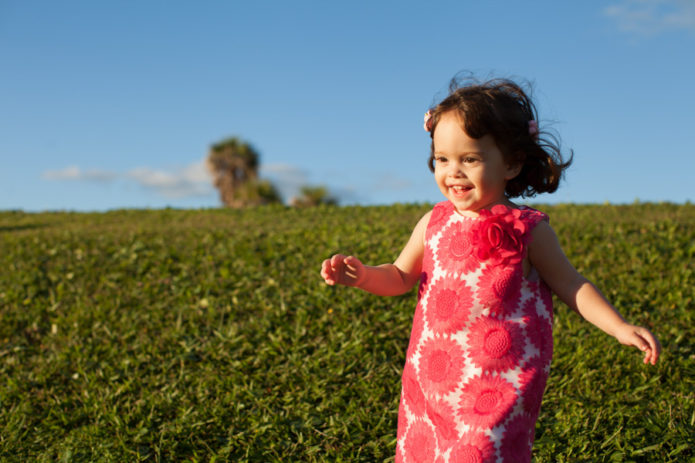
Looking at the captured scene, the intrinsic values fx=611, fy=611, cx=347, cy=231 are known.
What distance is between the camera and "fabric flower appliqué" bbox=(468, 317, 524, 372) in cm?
253

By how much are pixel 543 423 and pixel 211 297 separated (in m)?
3.29

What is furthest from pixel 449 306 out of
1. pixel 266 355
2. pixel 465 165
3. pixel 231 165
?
pixel 231 165

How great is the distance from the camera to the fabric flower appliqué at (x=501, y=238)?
2.52m

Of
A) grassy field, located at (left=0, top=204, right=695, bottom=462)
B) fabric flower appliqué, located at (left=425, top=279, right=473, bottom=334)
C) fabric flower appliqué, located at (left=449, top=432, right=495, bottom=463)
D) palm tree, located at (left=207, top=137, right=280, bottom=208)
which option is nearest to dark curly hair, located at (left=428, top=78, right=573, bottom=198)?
fabric flower appliqué, located at (left=425, top=279, right=473, bottom=334)

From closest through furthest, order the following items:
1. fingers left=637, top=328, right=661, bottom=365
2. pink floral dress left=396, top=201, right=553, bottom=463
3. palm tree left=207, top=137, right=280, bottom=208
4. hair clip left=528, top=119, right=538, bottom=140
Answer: fingers left=637, top=328, right=661, bottom=365, pink floral dress left=396, top=201, right=553, bottom=463, hair clip left=528, top=119, right=538, bottom=140, palm tree left=207, top=137, right=280, bottom=208

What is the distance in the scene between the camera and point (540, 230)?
104 inches

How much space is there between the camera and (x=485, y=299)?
255 centimetres

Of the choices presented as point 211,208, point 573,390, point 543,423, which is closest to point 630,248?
point 573,390

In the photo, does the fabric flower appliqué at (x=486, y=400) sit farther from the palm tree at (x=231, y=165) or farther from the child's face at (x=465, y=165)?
the palm tree at (x=231, y=165)

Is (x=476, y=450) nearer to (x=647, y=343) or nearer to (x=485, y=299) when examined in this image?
(x=485, y=299)

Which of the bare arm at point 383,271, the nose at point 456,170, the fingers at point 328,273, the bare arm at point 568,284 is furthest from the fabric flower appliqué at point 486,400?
the nose at point 456,170

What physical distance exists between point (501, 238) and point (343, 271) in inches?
28.4

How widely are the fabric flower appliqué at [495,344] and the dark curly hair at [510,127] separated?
2.15 feet

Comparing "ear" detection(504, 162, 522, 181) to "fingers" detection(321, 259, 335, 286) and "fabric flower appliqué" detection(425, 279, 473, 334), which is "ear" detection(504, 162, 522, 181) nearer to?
"fabric flower appliqué" detection(425, 279, 473, 334)
